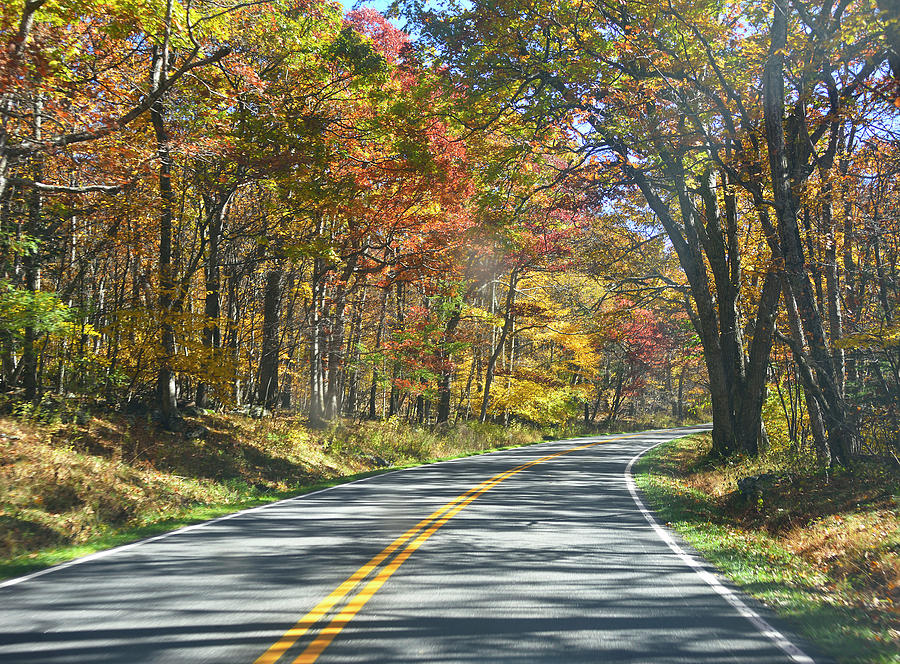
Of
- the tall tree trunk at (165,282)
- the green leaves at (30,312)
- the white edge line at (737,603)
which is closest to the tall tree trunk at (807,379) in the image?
the white edge line at (737,603)

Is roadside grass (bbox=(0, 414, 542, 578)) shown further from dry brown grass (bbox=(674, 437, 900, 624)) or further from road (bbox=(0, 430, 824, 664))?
dry brown grass (bbox=(674, 437, 900, 624))

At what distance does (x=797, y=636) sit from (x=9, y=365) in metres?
16.7

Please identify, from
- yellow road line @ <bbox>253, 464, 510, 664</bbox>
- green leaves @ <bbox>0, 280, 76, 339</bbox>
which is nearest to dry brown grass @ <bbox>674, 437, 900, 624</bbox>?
yellow road line @ <bbox>253, 464, 510, 664</bbox>

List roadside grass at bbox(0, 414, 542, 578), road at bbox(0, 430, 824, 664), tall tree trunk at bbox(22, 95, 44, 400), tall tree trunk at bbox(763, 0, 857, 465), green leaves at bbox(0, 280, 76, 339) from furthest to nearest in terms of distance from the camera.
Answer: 1. tall tree trunk at bbox(22, 95, 44, 400)
2. tall tree trunk at bbox(763, 0, 857, 465)
3. green leaves at bbox(0, 280, 76, 339)
4. roadside grass at bbox(0, 414, 542, 578)
5. road at bbox(0, 430, 824, 664)

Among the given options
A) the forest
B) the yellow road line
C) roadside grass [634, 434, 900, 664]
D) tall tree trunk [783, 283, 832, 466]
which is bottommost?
roadside grass [634, 434, 900, 664]

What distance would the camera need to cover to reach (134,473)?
12.0 m

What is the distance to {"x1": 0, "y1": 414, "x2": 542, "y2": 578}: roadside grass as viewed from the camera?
8.43 meters

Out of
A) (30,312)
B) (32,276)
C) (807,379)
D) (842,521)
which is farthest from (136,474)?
(807,379)

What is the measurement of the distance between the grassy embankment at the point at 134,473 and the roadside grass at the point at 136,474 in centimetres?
2

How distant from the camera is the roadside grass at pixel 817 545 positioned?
5125 mm

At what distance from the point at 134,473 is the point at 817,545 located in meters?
11.4

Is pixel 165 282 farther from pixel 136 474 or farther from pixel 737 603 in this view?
pixel 737 603

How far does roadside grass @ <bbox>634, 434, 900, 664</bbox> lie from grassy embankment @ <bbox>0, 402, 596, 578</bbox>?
7.36 metres

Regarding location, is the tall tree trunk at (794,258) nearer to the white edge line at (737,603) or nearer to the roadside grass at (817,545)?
the roadside grass at (817,545)
